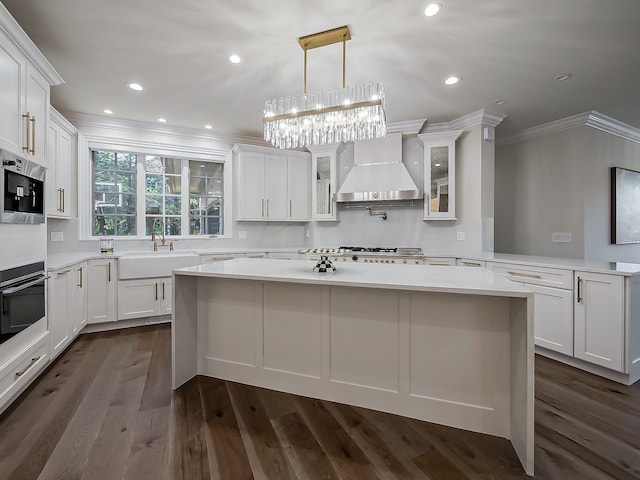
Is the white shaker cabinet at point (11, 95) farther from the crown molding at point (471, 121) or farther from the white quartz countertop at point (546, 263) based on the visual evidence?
the crown molding at point (471, 121)

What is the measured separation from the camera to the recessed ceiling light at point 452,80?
2.77 meters

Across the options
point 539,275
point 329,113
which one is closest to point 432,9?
point 329,113

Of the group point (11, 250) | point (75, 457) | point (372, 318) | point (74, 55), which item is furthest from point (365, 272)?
point (74, 55)

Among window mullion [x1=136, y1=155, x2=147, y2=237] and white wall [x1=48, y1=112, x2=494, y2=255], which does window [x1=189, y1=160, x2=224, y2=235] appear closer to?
white wall [x1=48, y1=112, x2=494, y2=255]

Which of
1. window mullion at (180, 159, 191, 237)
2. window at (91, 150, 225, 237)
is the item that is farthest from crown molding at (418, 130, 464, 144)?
window mullion at (180, 159, 191, 237)

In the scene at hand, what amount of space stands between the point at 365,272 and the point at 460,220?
8.26ft

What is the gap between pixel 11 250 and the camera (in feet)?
6.04

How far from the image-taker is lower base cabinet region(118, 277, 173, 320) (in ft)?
11.3

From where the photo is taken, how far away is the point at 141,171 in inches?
160

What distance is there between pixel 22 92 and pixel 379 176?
137 inches

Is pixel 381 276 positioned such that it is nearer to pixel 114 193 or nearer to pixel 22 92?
pixel 22 92

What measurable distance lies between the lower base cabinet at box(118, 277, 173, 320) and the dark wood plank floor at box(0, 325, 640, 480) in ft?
3.97

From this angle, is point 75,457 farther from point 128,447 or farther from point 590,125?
point 590,125

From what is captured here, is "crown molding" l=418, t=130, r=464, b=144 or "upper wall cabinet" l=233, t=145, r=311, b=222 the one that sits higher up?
"crown molding" l=418, t=130, r=464, b=144
